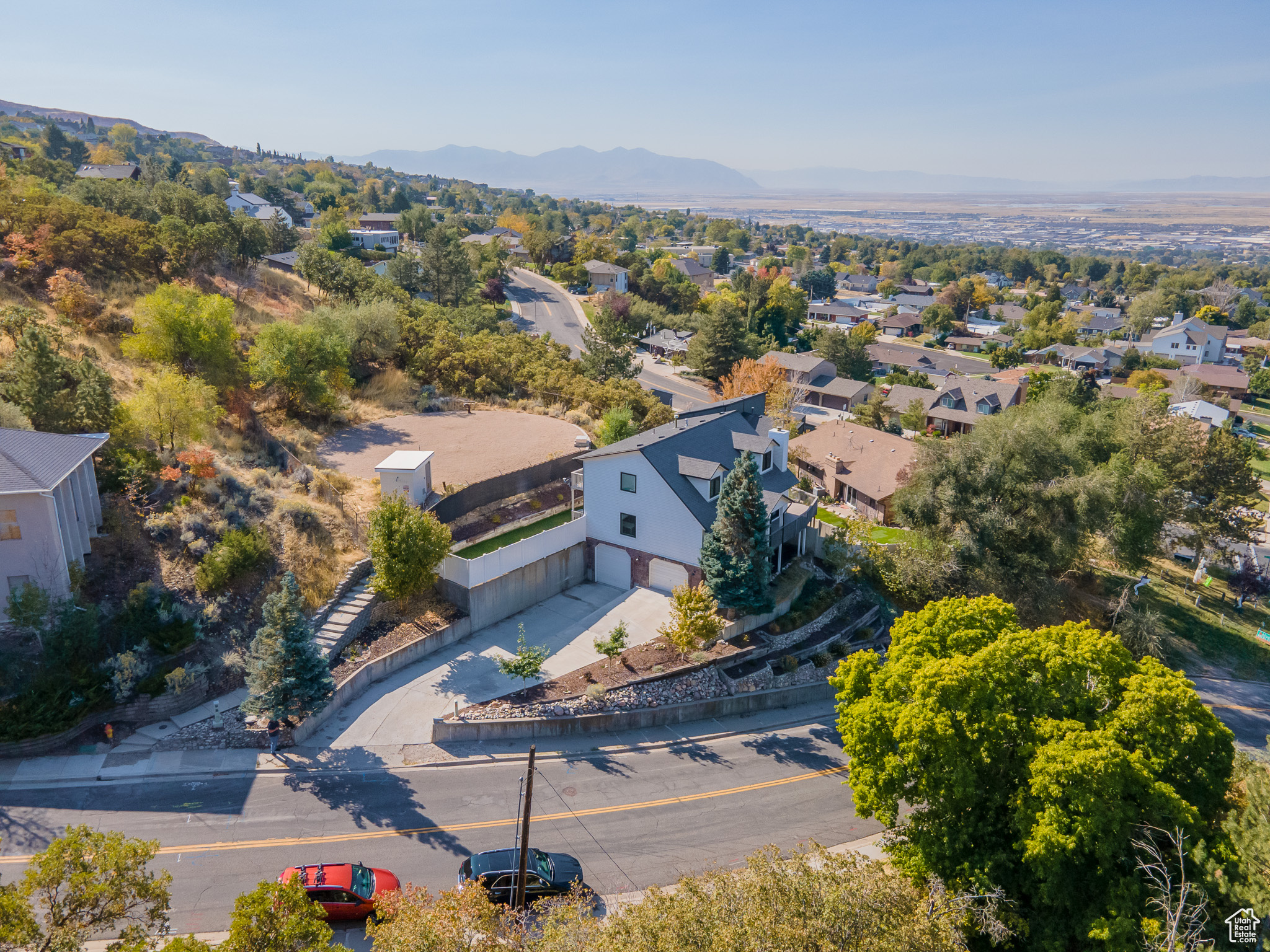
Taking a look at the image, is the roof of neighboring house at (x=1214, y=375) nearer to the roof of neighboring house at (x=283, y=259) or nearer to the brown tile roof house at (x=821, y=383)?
the brown tile roof house at (x=821, y=383)

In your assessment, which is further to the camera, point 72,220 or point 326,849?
point 72,220

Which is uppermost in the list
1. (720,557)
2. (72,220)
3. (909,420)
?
(72,220)

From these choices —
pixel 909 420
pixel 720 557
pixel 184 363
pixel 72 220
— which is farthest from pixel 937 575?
pixel 72 220

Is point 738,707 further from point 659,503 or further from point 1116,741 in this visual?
point 1116,741

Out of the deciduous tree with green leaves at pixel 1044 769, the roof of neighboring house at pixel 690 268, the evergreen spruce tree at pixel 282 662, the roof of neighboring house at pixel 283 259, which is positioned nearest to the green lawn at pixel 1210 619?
the deciduous tree with green leaves at pixel 1044 769

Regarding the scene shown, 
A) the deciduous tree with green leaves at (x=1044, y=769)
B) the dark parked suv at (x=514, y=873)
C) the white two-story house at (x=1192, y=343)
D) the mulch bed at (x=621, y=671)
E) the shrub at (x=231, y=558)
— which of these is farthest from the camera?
the white two-story house at (x=1192, y=343)

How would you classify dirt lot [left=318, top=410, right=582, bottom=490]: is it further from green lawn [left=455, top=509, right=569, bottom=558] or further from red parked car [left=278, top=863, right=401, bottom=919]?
red parked car [left=278, top=863, right=401, bottom=919]
